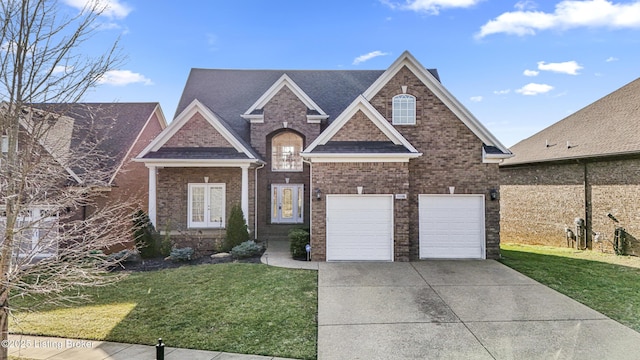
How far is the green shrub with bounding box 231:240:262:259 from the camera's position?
1136 cm

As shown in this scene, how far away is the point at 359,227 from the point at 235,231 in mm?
4790

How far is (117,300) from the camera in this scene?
25.3 ft

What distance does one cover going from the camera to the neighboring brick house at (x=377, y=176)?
10.9 metres

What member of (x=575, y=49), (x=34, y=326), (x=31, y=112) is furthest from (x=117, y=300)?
(x=575, y=49)

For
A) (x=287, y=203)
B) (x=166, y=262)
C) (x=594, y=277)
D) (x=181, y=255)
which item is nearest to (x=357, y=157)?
(x=287, y=203)

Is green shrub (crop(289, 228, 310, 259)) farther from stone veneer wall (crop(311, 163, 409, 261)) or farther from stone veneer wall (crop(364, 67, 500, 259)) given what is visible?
stone veneer wall (crop(364, 67, 500, 259))

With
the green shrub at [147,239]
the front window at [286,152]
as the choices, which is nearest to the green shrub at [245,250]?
the green shrub at [147,239]

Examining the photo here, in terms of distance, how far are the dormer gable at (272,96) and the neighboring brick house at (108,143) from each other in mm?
5677

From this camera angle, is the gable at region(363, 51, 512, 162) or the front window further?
the front window

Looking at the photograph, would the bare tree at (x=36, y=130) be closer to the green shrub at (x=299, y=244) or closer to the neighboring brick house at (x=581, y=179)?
the green shrub at (x=299, y=244)

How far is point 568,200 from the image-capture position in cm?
1556

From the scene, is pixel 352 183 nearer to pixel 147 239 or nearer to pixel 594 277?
pixel 594 277

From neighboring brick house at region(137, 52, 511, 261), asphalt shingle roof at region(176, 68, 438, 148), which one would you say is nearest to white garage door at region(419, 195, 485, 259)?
neighboring brick house at region(137, 52, 511, 261)

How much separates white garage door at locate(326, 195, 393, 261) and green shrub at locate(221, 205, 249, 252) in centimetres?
359
